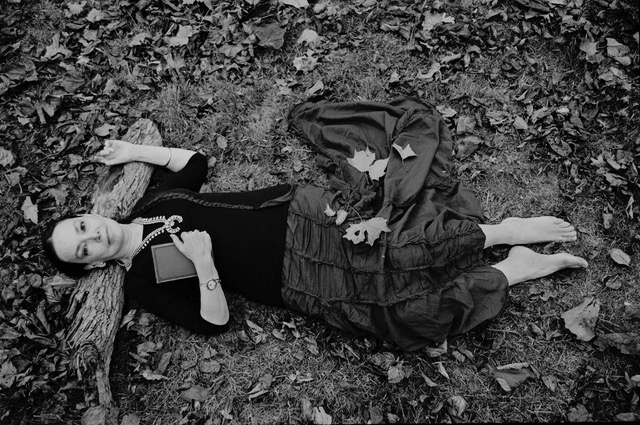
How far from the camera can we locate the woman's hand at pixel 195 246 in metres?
3.85

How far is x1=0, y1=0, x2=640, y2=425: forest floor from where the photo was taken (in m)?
3.96

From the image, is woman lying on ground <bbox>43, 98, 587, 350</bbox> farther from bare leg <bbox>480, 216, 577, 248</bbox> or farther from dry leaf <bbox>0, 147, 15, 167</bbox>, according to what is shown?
dry leaf <bbox>0, 147, 15, 167</bbox>

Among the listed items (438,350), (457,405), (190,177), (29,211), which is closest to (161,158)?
(190,177)

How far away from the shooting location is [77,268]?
4031 mm

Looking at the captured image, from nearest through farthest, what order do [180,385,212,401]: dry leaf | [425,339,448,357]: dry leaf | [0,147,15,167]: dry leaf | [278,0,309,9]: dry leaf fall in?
[425,339,448,357]: dry leaf → [180,385,212,401]: dry leaf → [0,147,15,167]: dry leaf → [278,0,309,9]: dry leaf

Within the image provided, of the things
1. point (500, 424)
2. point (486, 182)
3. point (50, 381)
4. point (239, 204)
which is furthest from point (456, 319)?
point (50, 381)

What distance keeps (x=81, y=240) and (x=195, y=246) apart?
92cm

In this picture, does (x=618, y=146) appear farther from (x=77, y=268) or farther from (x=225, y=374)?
(x=77, y=268)

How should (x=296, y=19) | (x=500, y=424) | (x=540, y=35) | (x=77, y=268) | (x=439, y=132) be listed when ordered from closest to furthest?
(x=500, y=424)
(x=77, y=268)
(x=439, y=132)
(x=540, y=35)
(x=296, y=19)

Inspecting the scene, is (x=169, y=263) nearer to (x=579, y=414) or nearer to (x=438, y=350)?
(x=438, y=350)

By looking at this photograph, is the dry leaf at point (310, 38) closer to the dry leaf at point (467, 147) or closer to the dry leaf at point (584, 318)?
the dry leaf at point (467, 147)

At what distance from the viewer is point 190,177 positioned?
14.5 ft

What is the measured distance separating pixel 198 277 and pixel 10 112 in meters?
3.00

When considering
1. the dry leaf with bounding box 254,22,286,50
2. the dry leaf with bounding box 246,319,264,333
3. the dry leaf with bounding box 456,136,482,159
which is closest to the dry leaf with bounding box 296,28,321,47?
the dry leaf with bounding box 254,22,286,50
